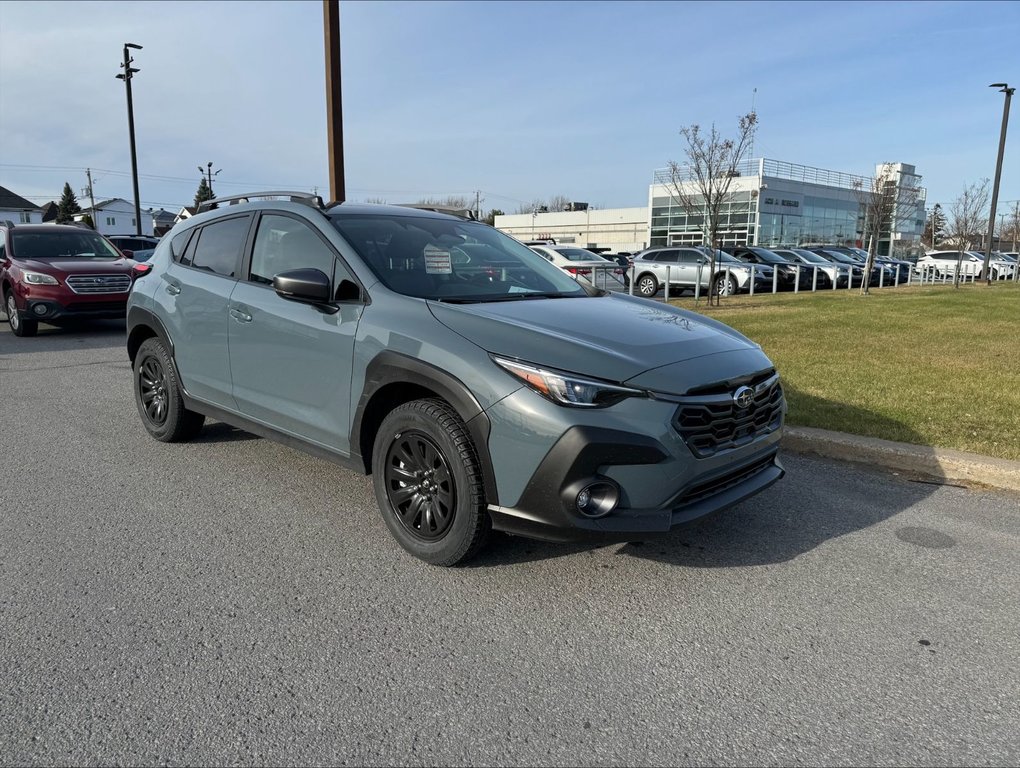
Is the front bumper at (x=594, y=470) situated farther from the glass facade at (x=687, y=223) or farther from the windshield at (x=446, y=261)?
the glass facade at (x=687, y=223)

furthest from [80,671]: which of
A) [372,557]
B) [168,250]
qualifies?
[168,250]

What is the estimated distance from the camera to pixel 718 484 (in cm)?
329

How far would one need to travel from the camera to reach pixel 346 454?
3795mm

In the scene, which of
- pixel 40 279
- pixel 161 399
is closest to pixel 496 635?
pixel 161 399

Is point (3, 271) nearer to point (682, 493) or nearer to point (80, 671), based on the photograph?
point (80, 671)

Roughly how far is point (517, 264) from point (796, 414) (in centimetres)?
275

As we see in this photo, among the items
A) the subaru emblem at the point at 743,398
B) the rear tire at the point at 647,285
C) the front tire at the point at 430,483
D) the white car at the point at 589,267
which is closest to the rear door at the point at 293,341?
the front tire at the point at 430,483

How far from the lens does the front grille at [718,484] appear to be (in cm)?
312

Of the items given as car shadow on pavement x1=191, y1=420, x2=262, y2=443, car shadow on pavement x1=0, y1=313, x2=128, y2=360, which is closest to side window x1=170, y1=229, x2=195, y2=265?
car shadow on pavement x1=191, y1=420, x2=262, y2=443

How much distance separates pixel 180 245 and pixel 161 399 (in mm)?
1131

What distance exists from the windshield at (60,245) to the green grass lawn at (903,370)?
10.6 metres

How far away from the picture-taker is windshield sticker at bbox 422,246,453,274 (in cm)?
406

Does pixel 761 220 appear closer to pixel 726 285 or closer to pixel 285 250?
pixel 726 285

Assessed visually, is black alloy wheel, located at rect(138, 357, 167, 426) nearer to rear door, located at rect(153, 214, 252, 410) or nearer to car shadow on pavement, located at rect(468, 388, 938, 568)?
rear door, located at rect(153, 214, 252, 410)
